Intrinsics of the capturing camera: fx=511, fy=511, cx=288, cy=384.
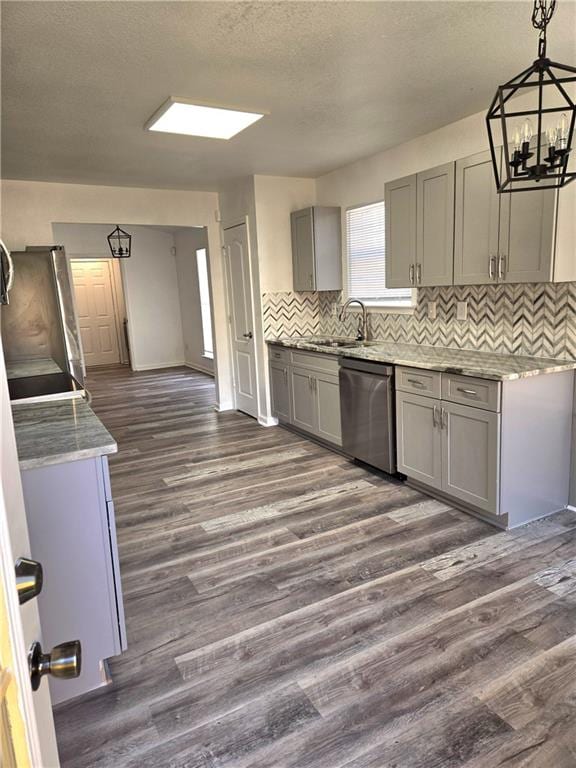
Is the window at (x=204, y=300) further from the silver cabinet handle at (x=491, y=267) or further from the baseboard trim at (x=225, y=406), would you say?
the silver cabinet handle at (x=491, y=267)

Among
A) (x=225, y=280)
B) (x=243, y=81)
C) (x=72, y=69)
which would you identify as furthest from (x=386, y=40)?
(x=225, y=280)

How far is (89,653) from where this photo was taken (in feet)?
6.30

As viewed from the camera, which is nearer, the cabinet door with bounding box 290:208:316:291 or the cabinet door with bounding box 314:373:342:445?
the cabinet door with bounding box 314:373:342:445

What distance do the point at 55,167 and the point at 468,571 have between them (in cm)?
440

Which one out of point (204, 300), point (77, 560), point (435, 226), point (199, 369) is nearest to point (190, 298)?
point (204, 300)

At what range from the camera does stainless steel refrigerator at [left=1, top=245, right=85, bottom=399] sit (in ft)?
14.1

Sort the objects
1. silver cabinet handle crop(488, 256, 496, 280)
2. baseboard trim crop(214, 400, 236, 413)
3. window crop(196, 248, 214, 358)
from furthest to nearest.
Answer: window crop(196, 248, 214, 358) < baseboard trim crop(214, 400, 236, 413) < silver cabinet handle crop(488, 256, 496, 280)

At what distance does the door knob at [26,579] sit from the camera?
69 centimetres

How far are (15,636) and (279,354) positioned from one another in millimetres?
4614

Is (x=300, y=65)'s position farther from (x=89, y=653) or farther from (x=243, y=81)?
(x=89, y=653)

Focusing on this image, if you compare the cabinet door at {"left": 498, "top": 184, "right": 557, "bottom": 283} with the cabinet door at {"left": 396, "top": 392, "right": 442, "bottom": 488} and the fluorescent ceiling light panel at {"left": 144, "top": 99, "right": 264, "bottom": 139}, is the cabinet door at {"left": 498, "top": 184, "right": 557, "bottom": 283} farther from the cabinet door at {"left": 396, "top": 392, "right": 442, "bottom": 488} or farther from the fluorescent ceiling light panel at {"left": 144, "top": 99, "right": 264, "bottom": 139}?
the fluorescent ceiling light panel at {"left": 144, "top": 99, "right": 264, "bottom": 139}

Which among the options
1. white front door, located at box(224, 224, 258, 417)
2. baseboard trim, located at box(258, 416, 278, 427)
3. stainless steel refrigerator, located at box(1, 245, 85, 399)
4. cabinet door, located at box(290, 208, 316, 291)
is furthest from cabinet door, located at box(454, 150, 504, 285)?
stainless steel refrigerator, located at box(1, 245, 85, 399)

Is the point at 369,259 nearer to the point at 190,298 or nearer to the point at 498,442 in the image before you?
the point at 498,442

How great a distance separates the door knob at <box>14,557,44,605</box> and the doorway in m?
9.96
